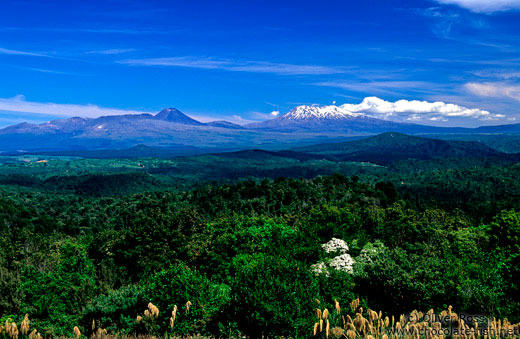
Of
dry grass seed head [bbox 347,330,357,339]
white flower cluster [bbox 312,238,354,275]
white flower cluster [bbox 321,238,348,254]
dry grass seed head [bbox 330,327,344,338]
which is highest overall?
dry grass seed head [bbox 347,330,357,339]

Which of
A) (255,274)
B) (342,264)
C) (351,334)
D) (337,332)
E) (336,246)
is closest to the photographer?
(351,334)

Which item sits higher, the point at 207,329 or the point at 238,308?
the point at 238,308

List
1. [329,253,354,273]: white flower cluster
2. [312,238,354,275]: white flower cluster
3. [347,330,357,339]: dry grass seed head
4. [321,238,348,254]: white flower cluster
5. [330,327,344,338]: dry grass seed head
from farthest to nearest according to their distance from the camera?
[321,238,348,254]: white flower cluster → [329,253,354,273]: white flower cluster → [312,238,354,275]: white flower cluster → [330,327,344,338]: dry grass seed head → [347,330,357,339]: dry grass seed head

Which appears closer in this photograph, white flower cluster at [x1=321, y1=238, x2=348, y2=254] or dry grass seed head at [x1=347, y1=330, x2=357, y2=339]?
dry grass seed head at [x1=347, y1=330, x2=357, y2=339]

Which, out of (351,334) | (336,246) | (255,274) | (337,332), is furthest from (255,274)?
(336,246)

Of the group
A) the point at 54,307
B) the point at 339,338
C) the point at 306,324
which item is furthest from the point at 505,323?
the point at 54,307

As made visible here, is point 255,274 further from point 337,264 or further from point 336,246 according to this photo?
point 336,246

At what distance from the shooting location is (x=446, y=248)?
19.0 m

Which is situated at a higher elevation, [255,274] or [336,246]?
[255,274]

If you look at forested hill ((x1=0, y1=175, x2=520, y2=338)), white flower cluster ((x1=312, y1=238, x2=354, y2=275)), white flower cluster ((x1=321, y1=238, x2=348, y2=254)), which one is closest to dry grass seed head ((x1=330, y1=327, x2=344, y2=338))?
forested hill ((x1=0, y1=175, x2=520, y2=338))

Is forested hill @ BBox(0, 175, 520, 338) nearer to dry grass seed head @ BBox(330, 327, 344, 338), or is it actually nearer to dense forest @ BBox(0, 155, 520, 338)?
dense forest @ BBox(0, 155, 520, 338)

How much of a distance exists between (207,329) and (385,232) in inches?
652

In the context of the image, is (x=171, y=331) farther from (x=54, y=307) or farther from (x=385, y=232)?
(x=385, y=232)

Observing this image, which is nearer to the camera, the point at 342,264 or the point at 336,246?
the point at 342,264
